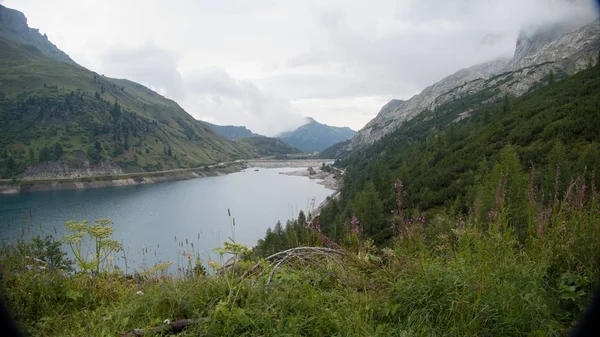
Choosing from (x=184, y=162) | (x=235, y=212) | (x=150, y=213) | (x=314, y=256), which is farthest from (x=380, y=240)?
(x=184, y=162)

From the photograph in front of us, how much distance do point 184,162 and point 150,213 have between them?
101526 millimetres

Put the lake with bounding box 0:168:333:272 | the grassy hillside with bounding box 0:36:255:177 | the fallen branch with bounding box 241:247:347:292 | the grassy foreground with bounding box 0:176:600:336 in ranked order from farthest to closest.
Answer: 1. the grassy hillside with bounding box 0:36:255:177
2. the lake with bounding box 0:168:333:272
3. the fallen branch with bounding box 241:247:347:292
4. the grassy foreground with bounding box 0:176:600:336

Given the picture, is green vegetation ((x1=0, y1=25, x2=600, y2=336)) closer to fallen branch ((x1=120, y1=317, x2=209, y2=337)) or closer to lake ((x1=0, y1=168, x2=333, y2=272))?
fallen branch ((x1=120, y1=317, x2=209, y2=337))

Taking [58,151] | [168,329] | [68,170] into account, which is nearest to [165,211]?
[68,170]

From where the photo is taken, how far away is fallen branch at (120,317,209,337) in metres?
2.95

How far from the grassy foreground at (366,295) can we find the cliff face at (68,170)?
125708 mm

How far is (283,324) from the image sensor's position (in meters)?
2.96

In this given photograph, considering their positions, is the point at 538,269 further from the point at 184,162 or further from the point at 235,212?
the point at 184,162

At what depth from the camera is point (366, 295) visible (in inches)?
134

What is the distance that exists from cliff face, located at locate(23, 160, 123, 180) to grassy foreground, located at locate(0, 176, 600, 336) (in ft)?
412

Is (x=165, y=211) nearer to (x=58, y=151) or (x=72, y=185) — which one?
(x=72, y=185)

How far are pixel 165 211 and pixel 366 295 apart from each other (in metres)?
72.9

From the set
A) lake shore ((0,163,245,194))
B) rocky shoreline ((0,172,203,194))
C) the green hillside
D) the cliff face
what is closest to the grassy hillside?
the cliff face

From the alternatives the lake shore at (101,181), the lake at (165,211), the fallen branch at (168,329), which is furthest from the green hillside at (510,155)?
the lake shore at (101,181)
